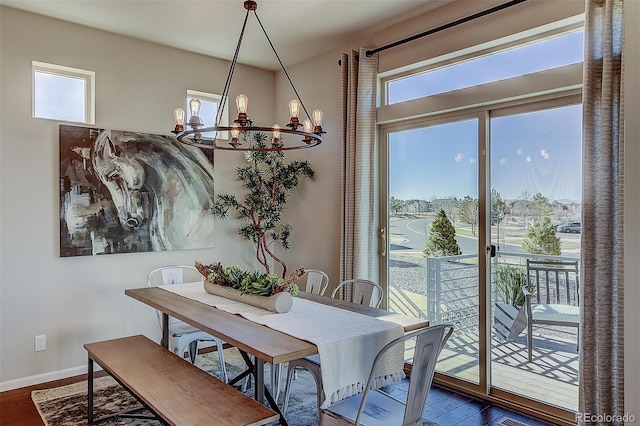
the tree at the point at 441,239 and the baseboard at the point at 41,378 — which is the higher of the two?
the tree at the point at 441,239

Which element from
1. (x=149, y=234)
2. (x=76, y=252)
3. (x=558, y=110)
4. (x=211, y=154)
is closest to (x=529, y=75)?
(x=558, y=110)

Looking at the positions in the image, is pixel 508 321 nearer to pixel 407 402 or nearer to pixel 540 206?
pixel 540 206

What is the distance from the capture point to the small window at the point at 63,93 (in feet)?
11.8

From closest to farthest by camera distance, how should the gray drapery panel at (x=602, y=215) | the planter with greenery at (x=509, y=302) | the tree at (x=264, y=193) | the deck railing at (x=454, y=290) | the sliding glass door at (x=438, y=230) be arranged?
the gray drapery panel at (x=602, y=215), the planter with greenery at (x=509, y=302), the deck railing at (x=454, y=290), the sliding glass door at (x=438, y=230), the tree at (x=264, y=193)

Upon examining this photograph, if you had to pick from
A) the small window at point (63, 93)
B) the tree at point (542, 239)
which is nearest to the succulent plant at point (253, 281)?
the tree at point (542, 239)

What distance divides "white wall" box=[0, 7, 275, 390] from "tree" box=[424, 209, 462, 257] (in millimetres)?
2411

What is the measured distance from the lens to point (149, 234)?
410 cm

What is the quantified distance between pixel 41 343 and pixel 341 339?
9.23 ft

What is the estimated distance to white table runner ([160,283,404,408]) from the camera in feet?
6.73

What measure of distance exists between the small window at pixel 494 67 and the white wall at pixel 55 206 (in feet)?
7.24

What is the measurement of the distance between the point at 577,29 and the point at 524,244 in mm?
1408

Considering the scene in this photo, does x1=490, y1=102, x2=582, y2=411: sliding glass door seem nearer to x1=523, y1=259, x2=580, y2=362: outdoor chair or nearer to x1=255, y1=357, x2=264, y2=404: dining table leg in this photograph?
x1=523, y1=259, x2=580, y2=362: outdoor chair

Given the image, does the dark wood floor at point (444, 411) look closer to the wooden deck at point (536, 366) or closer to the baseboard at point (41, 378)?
the baseboard at point (41, 378)

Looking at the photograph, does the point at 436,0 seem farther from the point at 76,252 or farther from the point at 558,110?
the point at 76,252
